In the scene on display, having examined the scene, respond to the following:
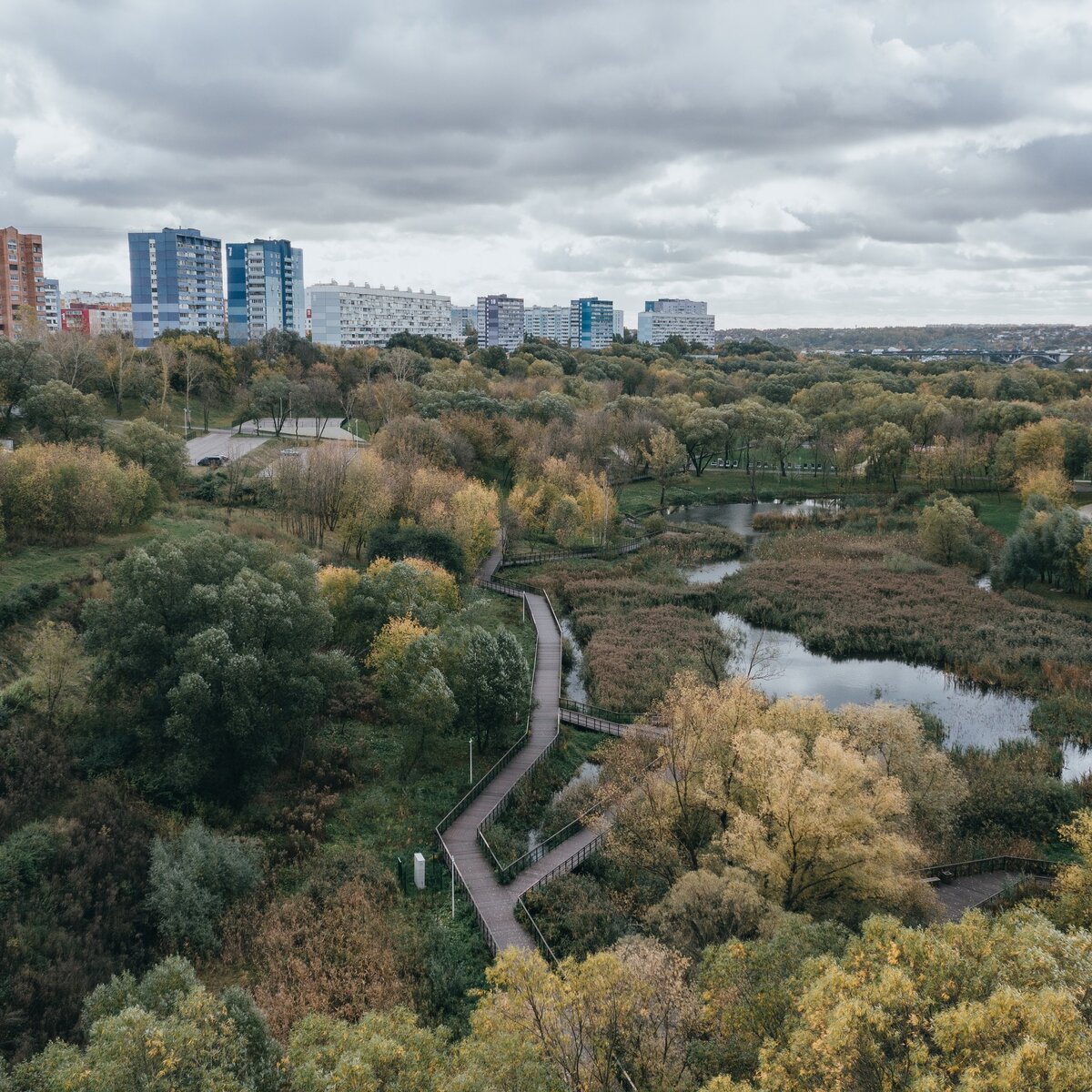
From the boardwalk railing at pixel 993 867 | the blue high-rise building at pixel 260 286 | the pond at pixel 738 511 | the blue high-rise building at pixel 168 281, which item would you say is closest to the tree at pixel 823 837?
the boardwalk railing at pixel 993 867

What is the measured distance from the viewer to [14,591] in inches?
1272

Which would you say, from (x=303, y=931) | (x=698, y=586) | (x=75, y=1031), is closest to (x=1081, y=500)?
(x=698, y=586)

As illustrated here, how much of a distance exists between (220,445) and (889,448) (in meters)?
52.9

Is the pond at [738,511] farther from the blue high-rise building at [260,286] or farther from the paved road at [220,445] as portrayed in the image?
the blue high-rise building at [260,286]

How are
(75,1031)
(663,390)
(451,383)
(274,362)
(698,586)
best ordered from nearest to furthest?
(75,1031) → (698,586) → (451,383) → (274,362) → (663,390)

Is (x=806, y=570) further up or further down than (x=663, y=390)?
further down

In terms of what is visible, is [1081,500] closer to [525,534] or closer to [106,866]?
[525,534]

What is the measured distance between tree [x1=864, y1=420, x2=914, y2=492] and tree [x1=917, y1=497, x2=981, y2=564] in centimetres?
1895

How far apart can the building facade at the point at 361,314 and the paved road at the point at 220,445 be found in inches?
2850

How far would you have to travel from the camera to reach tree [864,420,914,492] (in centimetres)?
7394

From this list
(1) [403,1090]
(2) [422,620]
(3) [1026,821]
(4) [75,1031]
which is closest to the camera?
(1) [403,1090]

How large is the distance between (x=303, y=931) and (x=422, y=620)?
1442 centimetres

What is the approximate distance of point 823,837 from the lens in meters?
20.3

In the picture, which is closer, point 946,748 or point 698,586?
point 946,748
